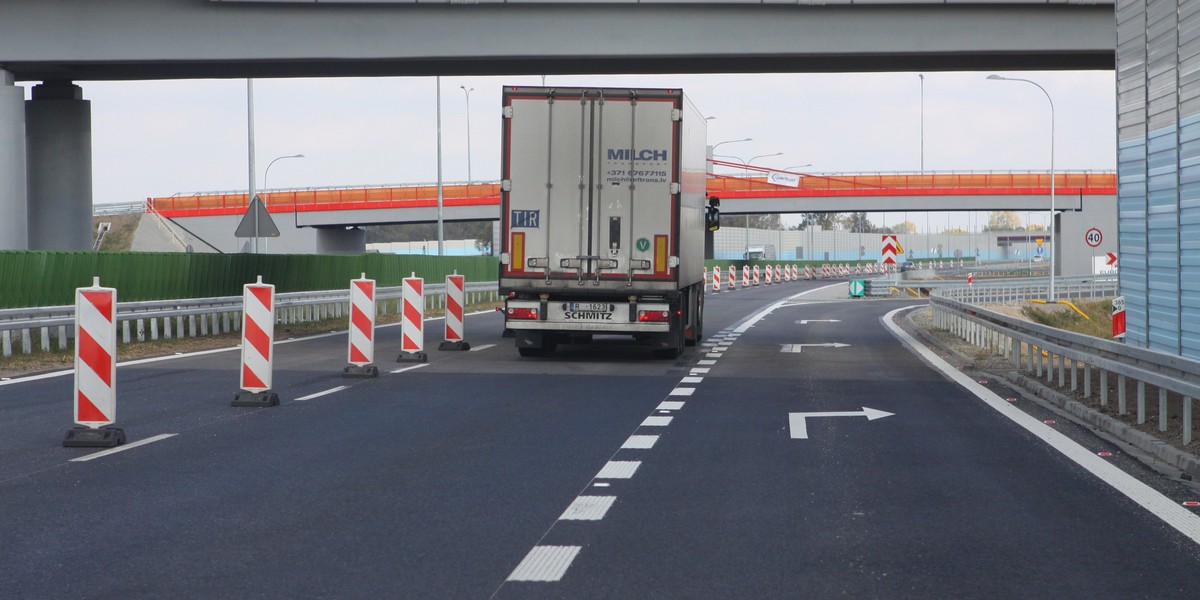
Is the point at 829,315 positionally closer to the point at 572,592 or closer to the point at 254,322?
the point at 254,322

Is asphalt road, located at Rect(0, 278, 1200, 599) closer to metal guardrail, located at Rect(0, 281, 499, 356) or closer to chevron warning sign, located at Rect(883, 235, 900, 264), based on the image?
metal guardrail, located at Rect(0, 281, 499, 356)

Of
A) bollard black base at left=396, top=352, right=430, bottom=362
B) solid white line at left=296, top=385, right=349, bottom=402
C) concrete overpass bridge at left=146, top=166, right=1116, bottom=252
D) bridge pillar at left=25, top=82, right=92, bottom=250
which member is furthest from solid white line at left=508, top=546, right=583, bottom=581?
concrete overpass bridge at left=146, top=166, right=1116, bottom=252

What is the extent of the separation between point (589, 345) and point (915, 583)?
57.5 feet

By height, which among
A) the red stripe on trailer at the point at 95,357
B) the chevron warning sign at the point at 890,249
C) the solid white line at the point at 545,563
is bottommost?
the solid white line at the point at 545,563

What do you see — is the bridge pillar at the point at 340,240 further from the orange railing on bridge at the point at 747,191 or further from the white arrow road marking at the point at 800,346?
the white arrow road marking at the point at 800,346

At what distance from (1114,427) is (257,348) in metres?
7.59

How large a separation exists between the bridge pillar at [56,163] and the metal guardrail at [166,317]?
2629mm

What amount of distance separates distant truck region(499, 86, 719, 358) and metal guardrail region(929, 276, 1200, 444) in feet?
15.0

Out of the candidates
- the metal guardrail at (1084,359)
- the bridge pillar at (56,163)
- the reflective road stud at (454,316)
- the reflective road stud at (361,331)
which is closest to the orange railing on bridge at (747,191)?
the metal guardrail at (1084,359)

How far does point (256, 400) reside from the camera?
12.7m

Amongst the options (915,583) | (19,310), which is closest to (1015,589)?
(915,583)

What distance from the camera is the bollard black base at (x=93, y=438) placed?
10.0 m

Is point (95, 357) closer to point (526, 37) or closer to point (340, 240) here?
point (526, 37)

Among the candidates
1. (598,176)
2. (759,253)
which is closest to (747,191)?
(759,253)
